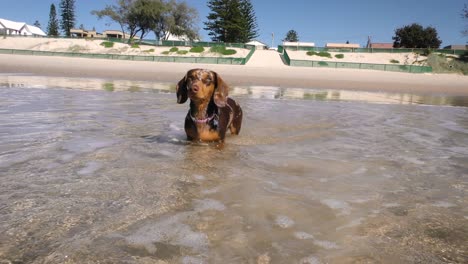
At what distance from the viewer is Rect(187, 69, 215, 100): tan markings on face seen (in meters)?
4.36

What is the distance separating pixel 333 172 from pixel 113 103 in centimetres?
651

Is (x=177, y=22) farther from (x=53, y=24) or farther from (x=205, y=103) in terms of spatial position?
(x=205, y=103)

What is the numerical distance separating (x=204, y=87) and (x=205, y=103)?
251 mm

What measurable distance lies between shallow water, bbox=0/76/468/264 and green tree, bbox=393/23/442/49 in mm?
73449

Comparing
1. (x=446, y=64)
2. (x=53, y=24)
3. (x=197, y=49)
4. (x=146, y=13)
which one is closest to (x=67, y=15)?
(x=53, y=24)

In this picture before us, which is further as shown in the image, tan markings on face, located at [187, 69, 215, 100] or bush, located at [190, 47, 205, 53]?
bush, located at [190, 47, 205, 53]

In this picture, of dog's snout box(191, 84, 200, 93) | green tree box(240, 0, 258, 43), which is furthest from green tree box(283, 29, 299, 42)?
dog's snout box(191, 84, 200, 93)

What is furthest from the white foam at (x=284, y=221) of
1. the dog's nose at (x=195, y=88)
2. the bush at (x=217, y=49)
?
the bush at (x=217, y=49)

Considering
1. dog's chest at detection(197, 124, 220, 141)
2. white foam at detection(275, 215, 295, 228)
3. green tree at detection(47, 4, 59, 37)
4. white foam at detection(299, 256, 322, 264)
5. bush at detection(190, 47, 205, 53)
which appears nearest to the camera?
white foam at detection(299, 256, 322, 264)

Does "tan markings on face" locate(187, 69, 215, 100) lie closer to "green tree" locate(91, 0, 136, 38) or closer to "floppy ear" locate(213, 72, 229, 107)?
"floppy ear" locate(213, 72, 229, 107)

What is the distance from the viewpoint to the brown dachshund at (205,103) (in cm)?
446

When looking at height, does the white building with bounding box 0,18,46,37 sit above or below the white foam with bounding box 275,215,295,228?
above

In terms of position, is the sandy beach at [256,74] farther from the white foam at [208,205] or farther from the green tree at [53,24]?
the green tree at [53,24]

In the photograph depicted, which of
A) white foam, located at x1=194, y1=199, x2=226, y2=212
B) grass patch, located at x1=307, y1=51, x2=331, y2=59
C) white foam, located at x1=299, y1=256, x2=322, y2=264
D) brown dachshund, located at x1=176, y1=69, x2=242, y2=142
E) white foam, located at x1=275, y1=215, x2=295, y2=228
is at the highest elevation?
grass patch, located at x1=307, y1=51, x2=331, y2=59
